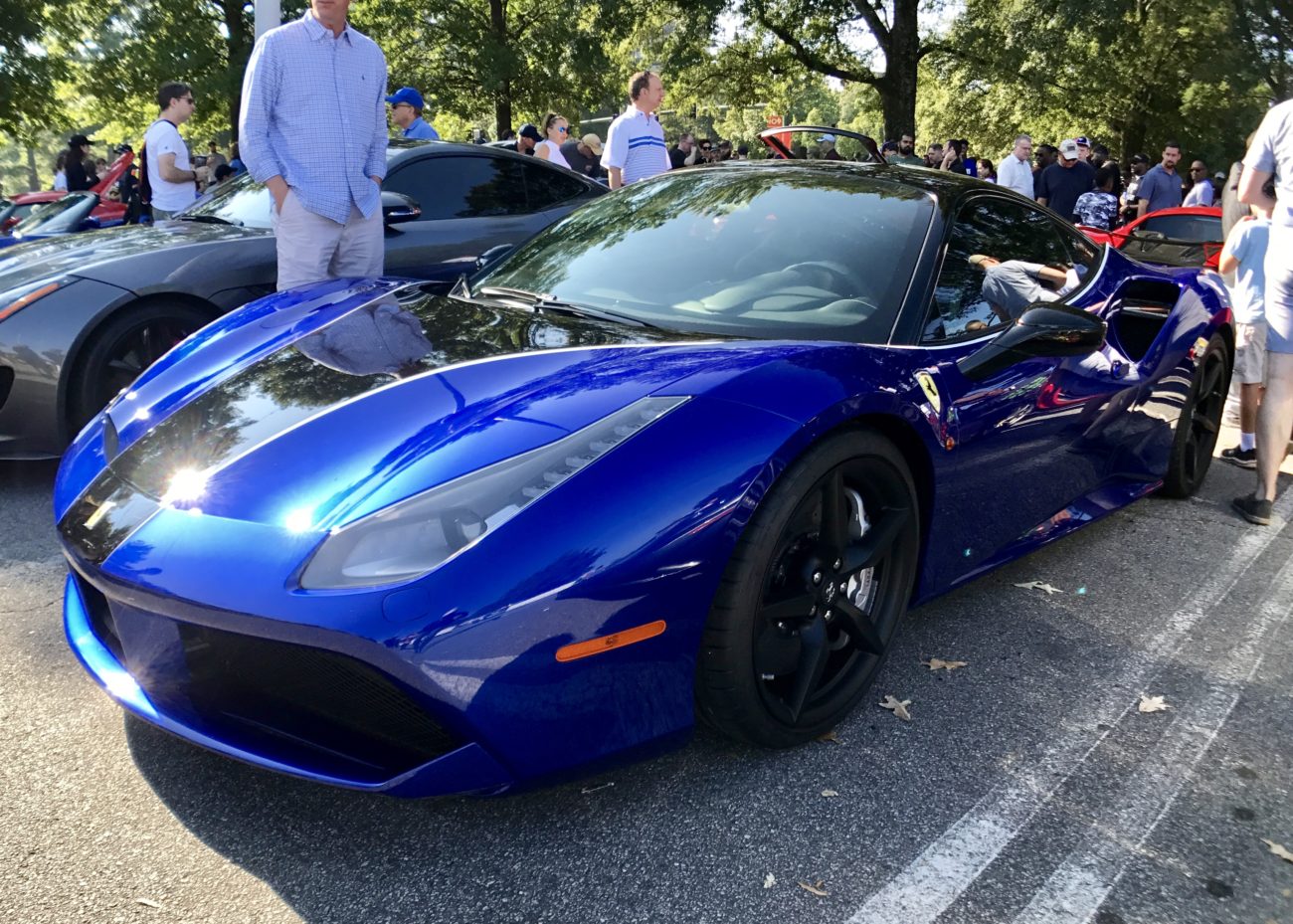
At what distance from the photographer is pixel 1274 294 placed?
406cm

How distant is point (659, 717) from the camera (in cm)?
194

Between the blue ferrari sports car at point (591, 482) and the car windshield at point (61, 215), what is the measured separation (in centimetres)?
472

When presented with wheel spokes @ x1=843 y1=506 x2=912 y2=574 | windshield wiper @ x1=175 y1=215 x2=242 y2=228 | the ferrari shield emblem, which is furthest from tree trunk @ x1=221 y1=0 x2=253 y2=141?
wheel spokes @ x1=843 y1=506 x2=912 y2=574

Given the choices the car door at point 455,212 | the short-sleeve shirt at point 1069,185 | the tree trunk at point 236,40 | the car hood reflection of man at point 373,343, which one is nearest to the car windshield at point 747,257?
the car hood reflection of man at point 373,343

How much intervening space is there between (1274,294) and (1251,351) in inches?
27.2

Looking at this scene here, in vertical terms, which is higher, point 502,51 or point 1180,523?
point 502,51

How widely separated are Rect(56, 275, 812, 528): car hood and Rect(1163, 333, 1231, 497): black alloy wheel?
242 centimetres

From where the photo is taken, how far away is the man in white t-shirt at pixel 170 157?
22.2ft

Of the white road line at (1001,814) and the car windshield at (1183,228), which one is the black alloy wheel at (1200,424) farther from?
the car windshield at (1183,228)

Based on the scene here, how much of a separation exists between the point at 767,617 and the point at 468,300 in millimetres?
1310

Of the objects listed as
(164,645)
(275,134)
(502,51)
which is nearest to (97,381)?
(275,134)

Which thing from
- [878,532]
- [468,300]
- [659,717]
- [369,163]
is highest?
[369,163]

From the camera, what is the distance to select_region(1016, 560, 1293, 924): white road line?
1.88m

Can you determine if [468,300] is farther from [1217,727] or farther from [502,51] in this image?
[502,51]
